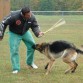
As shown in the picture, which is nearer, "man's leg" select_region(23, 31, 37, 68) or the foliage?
"man's leg" select_region(23, 31, 37, 68)

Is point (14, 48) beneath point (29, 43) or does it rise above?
above

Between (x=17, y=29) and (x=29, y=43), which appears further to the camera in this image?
(x=29, y=43)

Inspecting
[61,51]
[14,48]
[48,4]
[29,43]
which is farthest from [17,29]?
A: [48,4]

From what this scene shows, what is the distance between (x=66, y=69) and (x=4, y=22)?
2.34 metres

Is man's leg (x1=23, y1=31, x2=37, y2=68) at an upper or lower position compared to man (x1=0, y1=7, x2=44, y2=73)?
lower

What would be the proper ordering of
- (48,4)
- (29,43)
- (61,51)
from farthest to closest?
(48,4), (29,43), (61,51)

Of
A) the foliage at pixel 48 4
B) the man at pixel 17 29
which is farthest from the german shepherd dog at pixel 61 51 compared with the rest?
the foliage at pixel 48 4

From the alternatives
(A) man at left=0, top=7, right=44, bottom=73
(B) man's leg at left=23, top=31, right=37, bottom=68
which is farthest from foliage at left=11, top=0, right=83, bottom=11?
(A) man at left=0, top=7, right=44, bottom=73

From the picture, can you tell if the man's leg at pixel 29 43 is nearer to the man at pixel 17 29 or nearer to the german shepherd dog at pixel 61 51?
the man at pixel 17 29

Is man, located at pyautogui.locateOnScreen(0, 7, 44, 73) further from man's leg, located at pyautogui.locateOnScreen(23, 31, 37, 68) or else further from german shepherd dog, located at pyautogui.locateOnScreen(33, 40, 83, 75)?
german shepherd dog, located at pyautogui.locateOnScreen(33, 40, 83, 75)

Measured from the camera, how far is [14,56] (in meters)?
11.2

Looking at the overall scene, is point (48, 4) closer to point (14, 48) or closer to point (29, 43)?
point (29, 43)

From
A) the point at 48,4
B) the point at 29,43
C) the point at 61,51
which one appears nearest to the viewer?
the point at 61,51

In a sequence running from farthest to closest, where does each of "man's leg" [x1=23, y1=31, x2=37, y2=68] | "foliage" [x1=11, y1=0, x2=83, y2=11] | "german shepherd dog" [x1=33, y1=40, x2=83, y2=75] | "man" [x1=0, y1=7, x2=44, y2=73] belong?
1. "foliage" [x1=11, y1=0, x2=83, y2=11]
2. "man's leg" [x1=23, y1=31, x2=37, y2=68]
3. "german shepherd dog" [x1=33, y1=40, x2=83, y2=75]
4. "man" [x1=0, y1=7, x2=44, y2=73]
